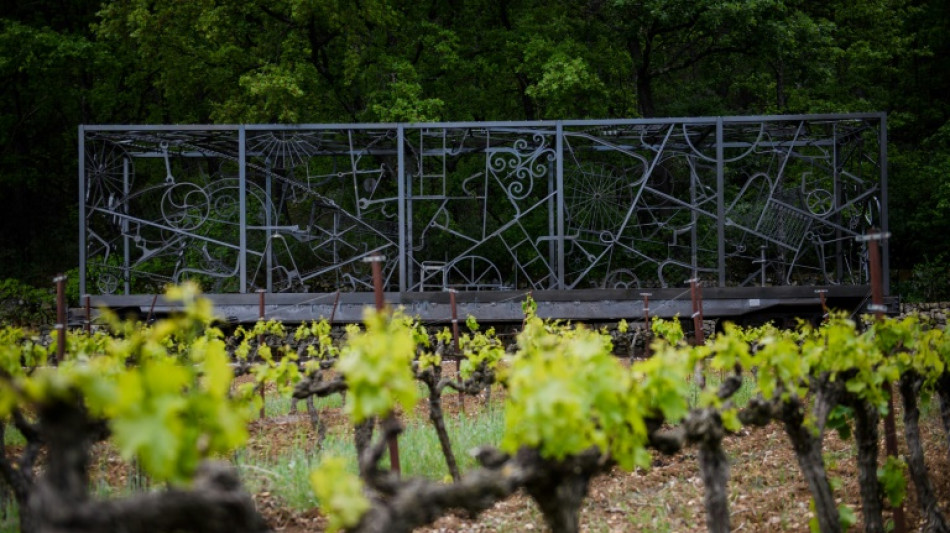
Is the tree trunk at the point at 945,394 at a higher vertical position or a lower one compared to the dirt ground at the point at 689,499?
higher

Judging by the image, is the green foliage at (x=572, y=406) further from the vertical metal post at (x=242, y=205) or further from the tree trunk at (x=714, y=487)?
the vertical metal post at (x=242, y=205)

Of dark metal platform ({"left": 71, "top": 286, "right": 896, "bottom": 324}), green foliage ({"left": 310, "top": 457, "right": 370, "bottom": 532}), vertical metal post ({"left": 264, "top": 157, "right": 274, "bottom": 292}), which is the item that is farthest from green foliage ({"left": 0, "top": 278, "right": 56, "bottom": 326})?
green foliage ({"left": 310, "top": 457, "right": 370, "bottom": 532})

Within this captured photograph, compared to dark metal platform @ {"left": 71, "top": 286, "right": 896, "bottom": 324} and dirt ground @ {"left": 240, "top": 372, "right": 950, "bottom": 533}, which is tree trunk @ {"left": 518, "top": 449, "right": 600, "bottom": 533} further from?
dark metal platform @ {"left": 71, "top": 286, "right": 896, "bottom": 324}

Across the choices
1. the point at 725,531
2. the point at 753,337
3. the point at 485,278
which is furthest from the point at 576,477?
the point at 485,278

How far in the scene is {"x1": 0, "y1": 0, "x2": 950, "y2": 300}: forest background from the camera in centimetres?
1545

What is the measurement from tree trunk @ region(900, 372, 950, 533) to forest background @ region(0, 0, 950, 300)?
10.7m

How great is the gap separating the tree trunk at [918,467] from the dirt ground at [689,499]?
39 centimetres

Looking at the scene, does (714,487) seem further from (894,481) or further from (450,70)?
(450,70)

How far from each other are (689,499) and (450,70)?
494 inches

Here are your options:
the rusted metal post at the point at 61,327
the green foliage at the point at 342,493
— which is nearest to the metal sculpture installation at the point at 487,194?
the rusted metal post at the point at 61,327

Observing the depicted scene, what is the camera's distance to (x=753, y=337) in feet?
28.1

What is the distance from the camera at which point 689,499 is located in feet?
19.6

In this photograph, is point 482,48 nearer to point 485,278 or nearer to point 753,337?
point 485,278

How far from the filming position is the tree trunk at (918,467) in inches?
190
